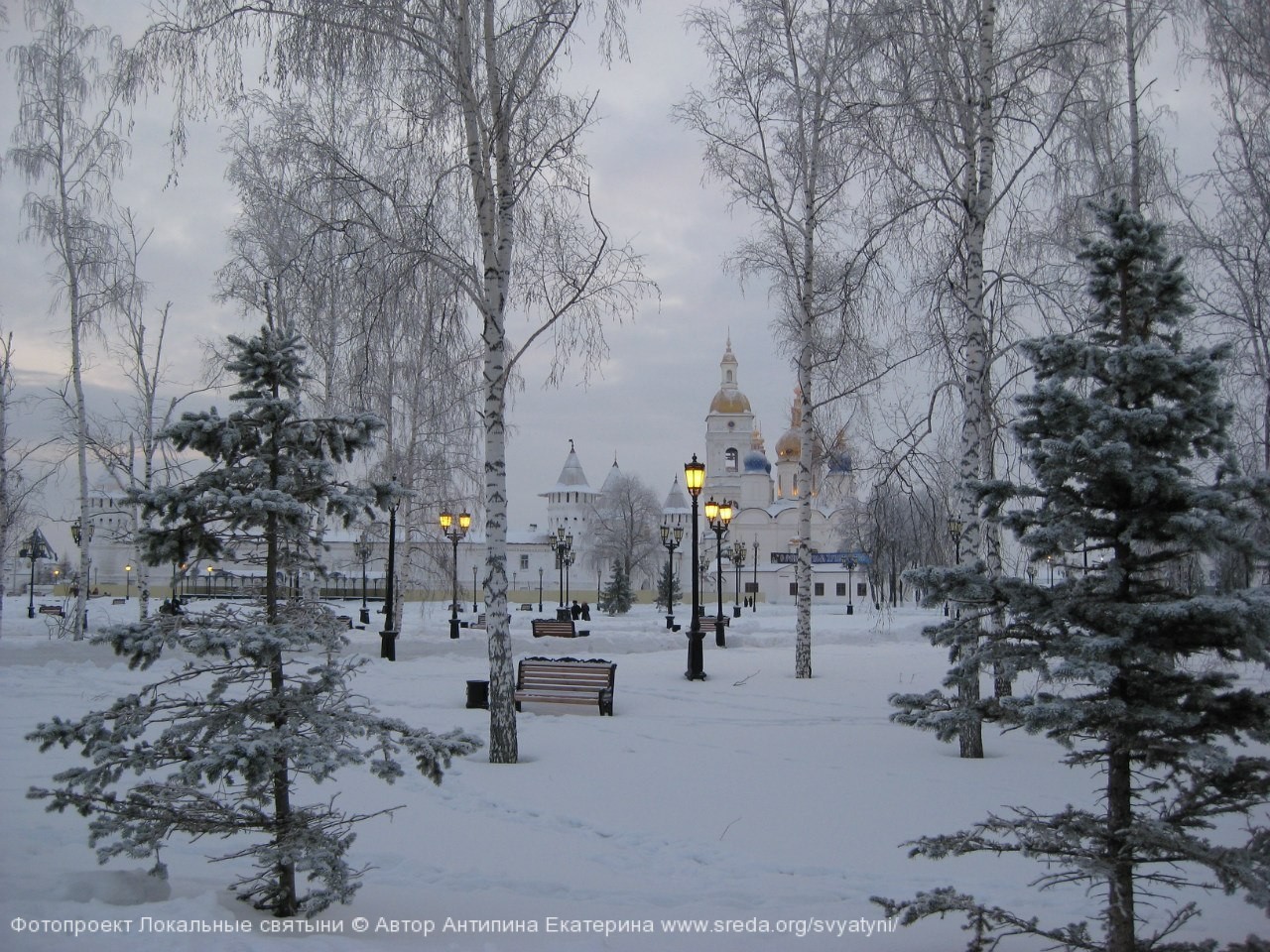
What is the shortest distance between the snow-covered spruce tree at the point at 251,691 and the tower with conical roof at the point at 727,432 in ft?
244

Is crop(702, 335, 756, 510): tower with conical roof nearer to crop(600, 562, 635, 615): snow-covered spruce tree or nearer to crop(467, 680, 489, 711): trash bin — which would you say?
crop(600, 562, 635, 615): snow-covered spruce tree

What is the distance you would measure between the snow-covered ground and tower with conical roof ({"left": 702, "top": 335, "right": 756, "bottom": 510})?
67027 mm

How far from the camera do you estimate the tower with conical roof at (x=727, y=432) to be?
258 feet

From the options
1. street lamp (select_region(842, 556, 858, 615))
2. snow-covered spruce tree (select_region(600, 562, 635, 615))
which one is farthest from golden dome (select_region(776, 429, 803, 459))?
snow-covered spruce tree (select_region(600, 562, 635, 615))

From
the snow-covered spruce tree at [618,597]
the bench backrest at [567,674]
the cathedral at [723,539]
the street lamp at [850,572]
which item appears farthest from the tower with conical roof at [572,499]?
the bench backrest at [567,674]

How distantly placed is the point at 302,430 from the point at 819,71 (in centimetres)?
1198

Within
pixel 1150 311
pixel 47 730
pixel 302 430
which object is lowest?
pixel 47 730

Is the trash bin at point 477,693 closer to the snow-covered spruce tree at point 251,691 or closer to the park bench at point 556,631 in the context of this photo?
the snow-covered spruce tree at point 251,691

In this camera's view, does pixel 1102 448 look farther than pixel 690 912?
No

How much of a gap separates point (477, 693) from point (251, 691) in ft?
23.3

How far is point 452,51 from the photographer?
27.8 feet

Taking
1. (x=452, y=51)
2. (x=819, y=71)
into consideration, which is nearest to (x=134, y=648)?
(x=452, y=51)

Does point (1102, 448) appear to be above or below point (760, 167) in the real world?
below

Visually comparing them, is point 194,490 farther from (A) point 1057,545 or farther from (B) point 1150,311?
(B) point 1150,311
